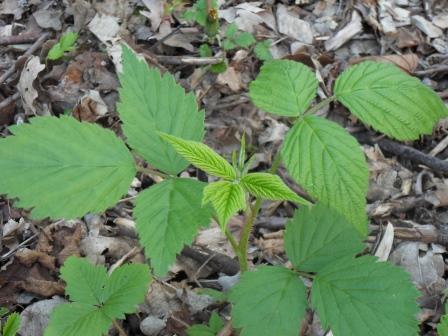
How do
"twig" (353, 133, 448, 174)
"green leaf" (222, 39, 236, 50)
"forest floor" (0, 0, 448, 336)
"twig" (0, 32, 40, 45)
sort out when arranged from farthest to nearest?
"twig" (0, 32, 40, 45) → "green leaf" (222, 39, 236, 50) → "twig" (353, 133, 448, 174) → "forest floor" (0, 0, 448, 336)

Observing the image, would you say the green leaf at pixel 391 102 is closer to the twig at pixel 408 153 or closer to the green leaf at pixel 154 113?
the green leaf at pixel 154 113

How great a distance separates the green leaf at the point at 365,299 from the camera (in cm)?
167

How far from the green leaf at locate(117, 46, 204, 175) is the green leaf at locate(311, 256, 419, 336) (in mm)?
684

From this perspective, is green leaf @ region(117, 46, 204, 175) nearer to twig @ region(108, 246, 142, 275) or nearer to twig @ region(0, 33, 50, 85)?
twig @ region(108, 246, 142, 275)

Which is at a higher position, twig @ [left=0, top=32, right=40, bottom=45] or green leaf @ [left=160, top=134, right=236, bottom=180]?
green leaf @ [left=160, top=134, right=236, bottom=180]

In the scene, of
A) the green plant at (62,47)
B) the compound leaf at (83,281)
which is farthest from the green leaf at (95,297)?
the green plant at (62,47)

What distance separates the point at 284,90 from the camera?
193cm

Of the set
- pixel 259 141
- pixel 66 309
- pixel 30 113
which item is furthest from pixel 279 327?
pixel 30 113

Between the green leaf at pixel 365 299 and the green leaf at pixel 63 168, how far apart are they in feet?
2.65

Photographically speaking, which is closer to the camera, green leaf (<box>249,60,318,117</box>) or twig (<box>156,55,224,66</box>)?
green leaf (<box>249,60,318,117</box>)

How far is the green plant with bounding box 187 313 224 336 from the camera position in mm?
2072

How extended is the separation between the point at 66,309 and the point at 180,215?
0.64m

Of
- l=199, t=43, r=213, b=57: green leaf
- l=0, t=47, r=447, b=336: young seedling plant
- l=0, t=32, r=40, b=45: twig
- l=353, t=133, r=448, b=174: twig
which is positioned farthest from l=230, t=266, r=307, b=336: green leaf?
l=0, t=32, r=40, b=45: twig

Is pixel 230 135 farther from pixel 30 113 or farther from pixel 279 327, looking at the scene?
pixel 279 327
